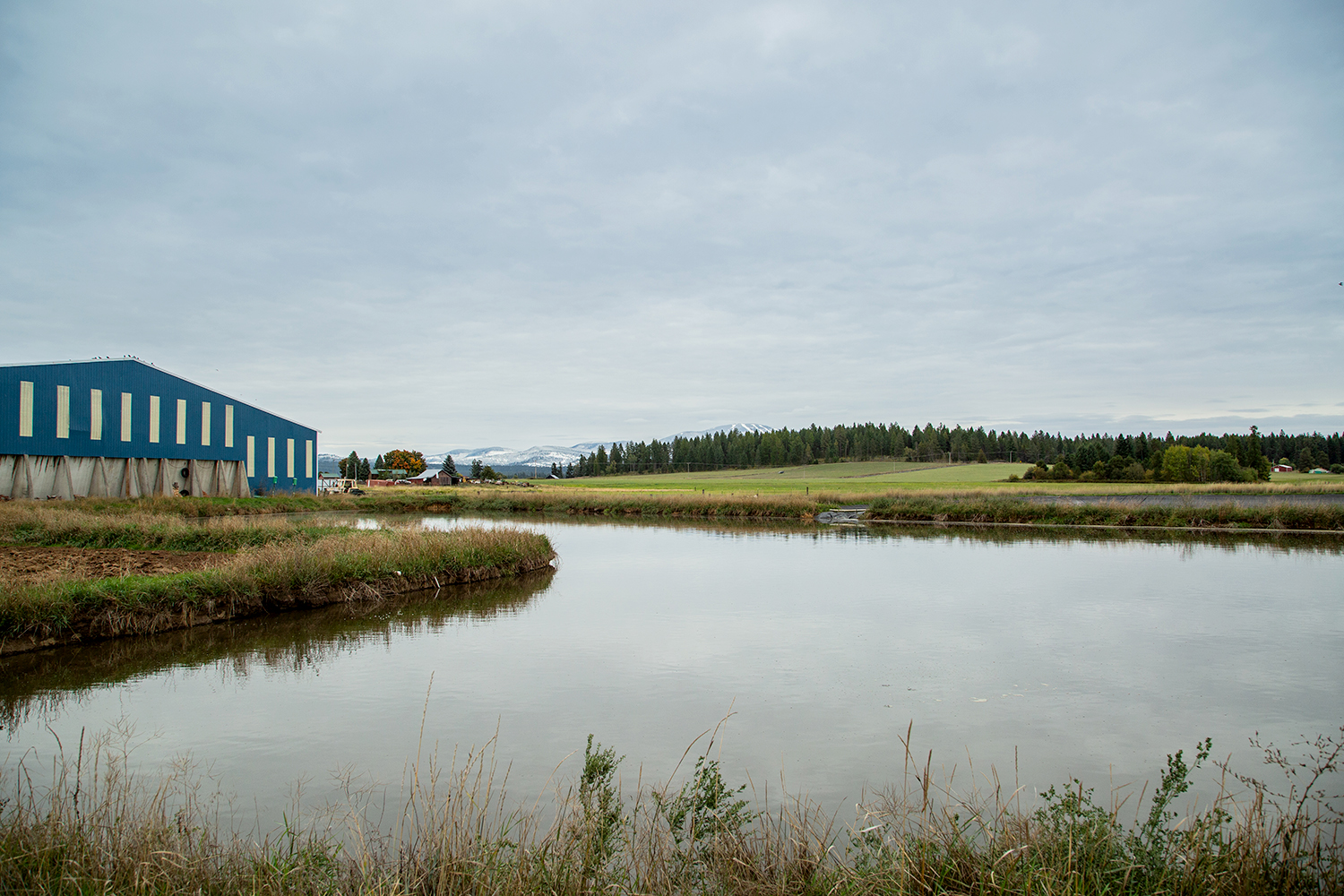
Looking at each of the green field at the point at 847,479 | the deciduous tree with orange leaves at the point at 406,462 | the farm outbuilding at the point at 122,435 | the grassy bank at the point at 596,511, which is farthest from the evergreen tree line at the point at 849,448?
the farm outbuilding at the point at 122,435

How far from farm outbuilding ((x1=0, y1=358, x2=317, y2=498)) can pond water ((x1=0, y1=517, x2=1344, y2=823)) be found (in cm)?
2956

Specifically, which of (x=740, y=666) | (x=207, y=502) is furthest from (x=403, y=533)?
(x=207, y=502)

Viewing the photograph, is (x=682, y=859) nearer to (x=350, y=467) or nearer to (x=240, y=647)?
(x=240, y=647)

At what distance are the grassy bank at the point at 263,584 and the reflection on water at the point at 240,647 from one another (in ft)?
0.95

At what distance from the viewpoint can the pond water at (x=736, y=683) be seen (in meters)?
7.56

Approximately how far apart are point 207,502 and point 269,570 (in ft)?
86.4

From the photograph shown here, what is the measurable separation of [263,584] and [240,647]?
2744 mm

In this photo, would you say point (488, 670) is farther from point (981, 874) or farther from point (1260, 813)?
point (1260, 813)

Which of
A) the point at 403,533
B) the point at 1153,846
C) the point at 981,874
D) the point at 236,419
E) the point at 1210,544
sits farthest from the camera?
the point at 236,419

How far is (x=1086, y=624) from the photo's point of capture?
14117 mm

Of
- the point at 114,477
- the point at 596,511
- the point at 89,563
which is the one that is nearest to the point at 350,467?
the point at 596,511

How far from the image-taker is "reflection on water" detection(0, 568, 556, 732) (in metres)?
9.57

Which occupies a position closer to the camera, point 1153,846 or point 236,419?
point 1153,846

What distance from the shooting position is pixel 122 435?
39.3 meters
